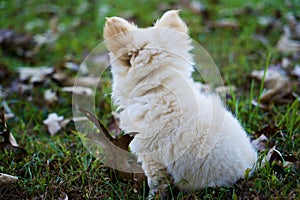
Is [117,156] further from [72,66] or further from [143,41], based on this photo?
[72,66]

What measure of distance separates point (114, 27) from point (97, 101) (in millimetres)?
1424

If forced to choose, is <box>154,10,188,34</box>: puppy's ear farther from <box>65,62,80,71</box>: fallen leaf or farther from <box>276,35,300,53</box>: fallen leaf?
<box>276,35,300,53</box>: fallen leaf

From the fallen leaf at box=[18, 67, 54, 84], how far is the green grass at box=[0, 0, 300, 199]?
9 centimetres

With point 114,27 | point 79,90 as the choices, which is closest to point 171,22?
point 114,27

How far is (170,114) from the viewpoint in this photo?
2.19 metres

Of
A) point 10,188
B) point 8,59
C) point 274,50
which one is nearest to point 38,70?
point 8,59

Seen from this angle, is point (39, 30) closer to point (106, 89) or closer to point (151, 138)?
point (106, 89)

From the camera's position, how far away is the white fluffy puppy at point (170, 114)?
219cm

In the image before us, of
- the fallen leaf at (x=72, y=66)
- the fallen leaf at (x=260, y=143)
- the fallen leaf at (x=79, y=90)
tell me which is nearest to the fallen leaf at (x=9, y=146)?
the fallen leaf at (x=79, y=90)

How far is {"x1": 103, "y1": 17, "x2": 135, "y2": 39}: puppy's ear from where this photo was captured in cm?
219

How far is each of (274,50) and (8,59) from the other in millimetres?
2998

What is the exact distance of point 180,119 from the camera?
85.7 inches

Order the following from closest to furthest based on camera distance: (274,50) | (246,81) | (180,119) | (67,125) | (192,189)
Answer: (180,119) < (192,189) < (67,125) < (246,81) < (274,50)

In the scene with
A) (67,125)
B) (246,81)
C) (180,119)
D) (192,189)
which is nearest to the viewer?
(180,119)
